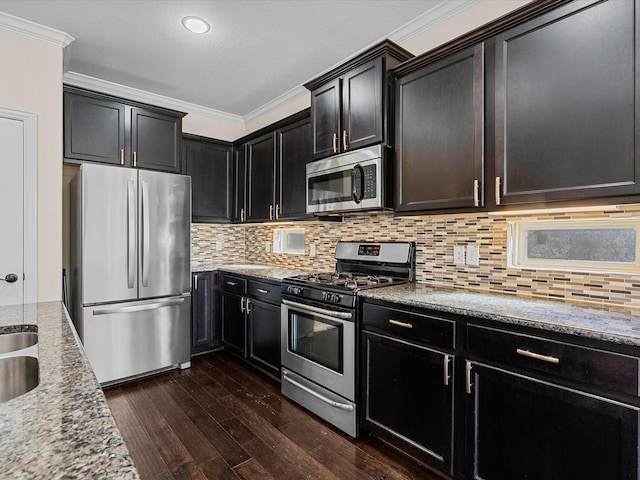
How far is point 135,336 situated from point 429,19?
3.39 m

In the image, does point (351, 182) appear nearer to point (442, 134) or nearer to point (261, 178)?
point (442, 134)

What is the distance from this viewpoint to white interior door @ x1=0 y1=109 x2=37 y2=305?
2393 mm

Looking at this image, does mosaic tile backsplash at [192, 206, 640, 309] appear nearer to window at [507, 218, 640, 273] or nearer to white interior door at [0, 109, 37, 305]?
window at [507, 218, 640, 273]

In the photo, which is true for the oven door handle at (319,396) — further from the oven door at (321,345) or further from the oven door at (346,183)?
the oven door at (346,183)

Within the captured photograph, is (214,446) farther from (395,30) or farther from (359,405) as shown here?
(395,30)

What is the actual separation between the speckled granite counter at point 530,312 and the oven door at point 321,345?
1.01 feet

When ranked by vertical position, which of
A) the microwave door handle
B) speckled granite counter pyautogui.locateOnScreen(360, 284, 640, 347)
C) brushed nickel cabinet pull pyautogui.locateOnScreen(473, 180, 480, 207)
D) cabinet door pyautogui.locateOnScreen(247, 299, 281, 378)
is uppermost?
the microwave door handle

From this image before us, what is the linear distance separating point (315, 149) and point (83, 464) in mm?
2524

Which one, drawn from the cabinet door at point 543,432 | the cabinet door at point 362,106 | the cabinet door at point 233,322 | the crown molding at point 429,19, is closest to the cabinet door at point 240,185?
the cabinet door at point 233,322

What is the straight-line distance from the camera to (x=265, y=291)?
3.10 meters

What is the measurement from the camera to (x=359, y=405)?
2.20 meters

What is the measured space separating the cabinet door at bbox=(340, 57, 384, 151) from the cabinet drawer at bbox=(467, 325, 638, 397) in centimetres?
138

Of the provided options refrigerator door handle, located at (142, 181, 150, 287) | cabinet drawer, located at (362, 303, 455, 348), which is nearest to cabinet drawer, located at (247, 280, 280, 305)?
refrigerator door handle, located at (142, 181, 150, 287)

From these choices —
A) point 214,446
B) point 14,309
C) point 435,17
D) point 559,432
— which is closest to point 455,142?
point 435,17
